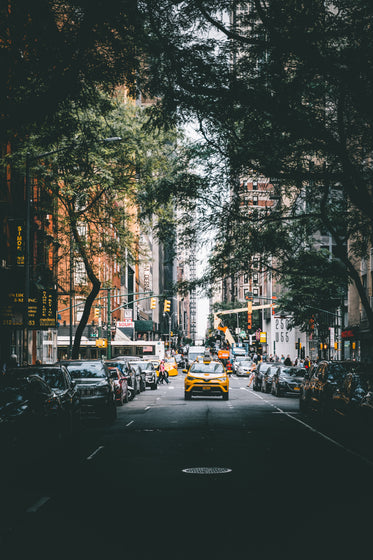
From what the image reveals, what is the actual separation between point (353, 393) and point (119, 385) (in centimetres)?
1322

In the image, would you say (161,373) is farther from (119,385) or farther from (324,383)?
(324,383)

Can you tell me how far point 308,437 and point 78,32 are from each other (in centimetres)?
1008

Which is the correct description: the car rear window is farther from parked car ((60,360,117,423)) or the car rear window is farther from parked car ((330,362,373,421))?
parked car ((330,362,373,421))

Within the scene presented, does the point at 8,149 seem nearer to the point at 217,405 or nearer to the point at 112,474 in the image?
the point at 217,405

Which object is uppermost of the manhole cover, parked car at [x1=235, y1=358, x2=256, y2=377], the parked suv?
the manhole cover

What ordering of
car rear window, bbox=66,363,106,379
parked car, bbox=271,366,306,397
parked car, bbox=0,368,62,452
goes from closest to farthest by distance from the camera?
parked car, bbox=0,368,62,452 → car rear window, bbox=66,363,106,379 → parked car, bbox=271,366,306,397

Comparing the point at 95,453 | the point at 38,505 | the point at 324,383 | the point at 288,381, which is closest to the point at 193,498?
the point at 38,505

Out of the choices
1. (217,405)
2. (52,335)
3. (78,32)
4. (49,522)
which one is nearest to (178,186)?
(78,32)

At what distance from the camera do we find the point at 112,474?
1098cm

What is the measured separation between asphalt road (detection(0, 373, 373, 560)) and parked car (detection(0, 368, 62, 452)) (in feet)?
1.55

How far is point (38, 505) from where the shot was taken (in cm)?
865

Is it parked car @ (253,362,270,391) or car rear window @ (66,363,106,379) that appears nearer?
car rear window @ (66,363,106,379)

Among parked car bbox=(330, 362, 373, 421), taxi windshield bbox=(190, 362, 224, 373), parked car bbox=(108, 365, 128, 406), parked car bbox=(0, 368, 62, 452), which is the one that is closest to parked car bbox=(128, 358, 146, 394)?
taxi windshield bbox=(190, 362, 224, 373)

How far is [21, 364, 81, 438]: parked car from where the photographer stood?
14464 mm
